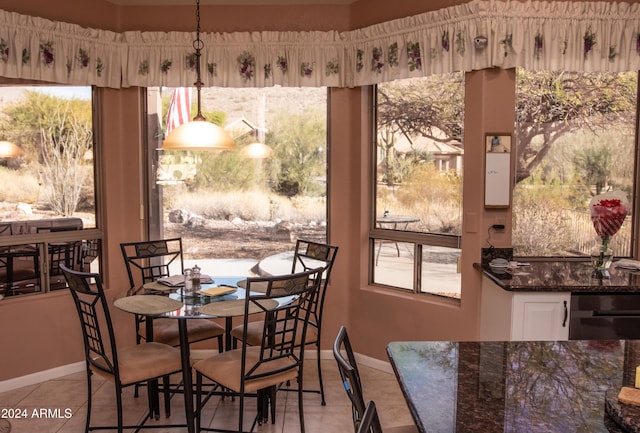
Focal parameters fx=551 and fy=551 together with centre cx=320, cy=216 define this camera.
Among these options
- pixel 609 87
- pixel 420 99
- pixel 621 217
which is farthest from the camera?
pixel 420 99

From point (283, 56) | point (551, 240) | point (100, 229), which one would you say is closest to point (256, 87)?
point (283, 56)

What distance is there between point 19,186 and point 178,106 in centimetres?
126

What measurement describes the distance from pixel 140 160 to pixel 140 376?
188 centimetres

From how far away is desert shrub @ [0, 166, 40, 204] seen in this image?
12.3 ft

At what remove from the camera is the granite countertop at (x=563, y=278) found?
2.95m

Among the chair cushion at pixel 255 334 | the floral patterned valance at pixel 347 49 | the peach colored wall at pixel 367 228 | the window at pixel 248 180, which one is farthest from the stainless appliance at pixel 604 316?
the window at pixel 248 180

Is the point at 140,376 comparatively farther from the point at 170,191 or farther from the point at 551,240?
the point at 551,240

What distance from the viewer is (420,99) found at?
12.6 ft

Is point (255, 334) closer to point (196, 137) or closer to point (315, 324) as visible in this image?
point (315, 324)

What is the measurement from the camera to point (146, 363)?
295cm

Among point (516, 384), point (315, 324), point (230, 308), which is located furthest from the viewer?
point (315, 324)

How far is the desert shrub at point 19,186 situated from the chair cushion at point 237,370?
1.86 m

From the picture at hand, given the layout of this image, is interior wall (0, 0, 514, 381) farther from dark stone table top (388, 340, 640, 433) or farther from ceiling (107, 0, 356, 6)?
dark stone table top (388, 340, 640, 433)

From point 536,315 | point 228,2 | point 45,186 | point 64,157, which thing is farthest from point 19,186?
point 536,315
